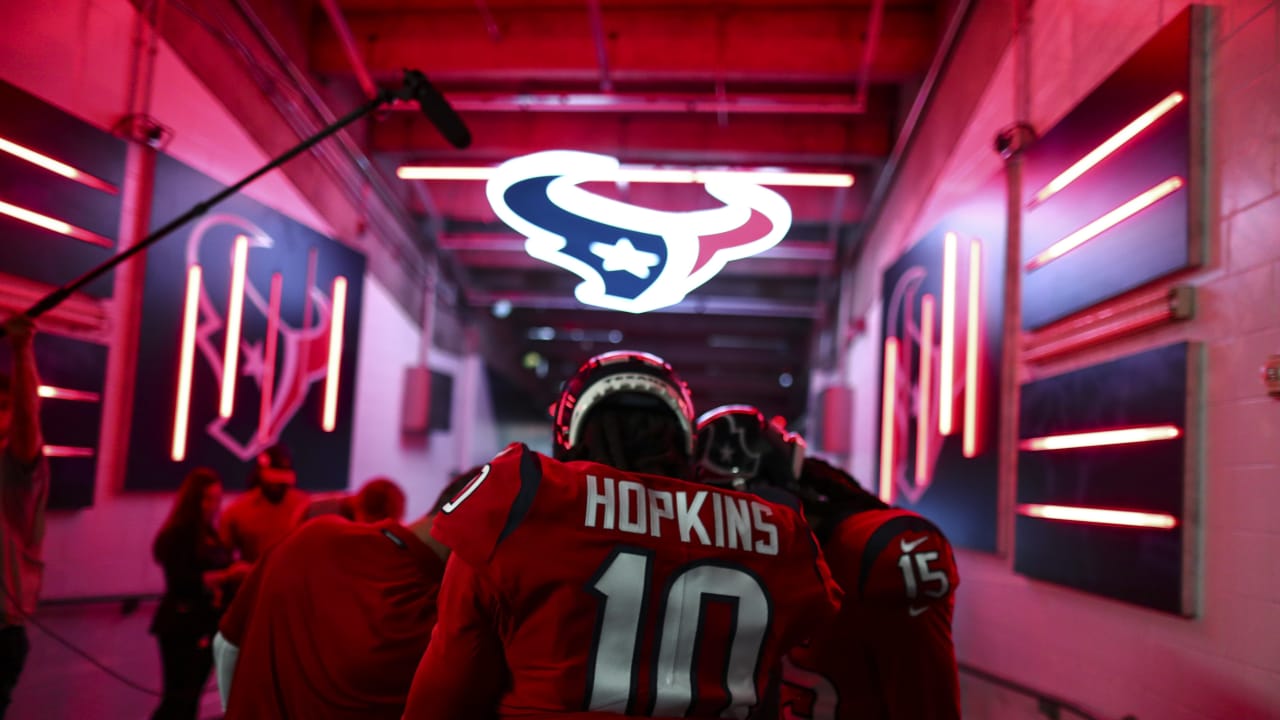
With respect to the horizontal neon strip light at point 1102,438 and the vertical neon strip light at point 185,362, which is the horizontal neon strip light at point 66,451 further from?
the horizontal neon strip light at point 1102,438

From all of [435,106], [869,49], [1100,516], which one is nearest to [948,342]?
[1100,516]

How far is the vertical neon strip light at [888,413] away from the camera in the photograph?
294 inches

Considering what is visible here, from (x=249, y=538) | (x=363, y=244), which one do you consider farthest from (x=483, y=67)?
(x=249, y=538)

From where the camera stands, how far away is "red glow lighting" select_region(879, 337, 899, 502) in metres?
7.46

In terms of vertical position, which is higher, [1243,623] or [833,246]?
[833,246]

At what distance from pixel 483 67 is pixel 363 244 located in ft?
8.40

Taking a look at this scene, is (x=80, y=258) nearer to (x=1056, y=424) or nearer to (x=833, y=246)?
(x=1056, y=424)

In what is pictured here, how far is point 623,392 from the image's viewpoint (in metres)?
1.78

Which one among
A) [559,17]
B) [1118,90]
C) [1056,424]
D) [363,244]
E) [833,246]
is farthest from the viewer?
[833,246]

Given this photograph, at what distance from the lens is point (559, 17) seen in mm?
7602

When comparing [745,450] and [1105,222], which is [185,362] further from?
[1105,222]

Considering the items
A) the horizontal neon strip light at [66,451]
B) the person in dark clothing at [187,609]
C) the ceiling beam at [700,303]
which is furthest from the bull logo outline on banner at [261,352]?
the ceiling beam at [700,303]

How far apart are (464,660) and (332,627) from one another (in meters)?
1.11

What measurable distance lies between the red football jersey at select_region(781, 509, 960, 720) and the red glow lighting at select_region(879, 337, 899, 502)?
5386 mm
